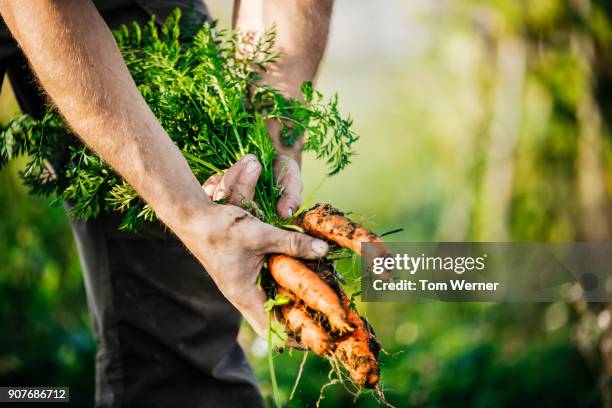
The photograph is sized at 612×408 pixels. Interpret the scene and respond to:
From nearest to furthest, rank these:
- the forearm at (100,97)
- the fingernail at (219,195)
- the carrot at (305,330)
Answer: the forearm at (100,97)
the carrot at (305,330)
the fingernail at (219,195)

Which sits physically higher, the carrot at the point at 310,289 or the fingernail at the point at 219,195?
the fingernail at the point at 219,195

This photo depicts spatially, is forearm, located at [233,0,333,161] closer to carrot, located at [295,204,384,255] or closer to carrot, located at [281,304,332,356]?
carrot, located at [295,204,384,255]

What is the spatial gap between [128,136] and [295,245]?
421 millimetres

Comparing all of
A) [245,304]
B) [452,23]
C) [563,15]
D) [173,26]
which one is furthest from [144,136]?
[452,23]

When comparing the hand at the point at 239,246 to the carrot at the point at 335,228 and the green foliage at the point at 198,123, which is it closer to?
the carrot at the point at 335,228

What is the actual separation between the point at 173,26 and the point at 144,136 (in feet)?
2.29

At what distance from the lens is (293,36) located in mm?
2033

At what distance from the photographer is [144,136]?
148 cm

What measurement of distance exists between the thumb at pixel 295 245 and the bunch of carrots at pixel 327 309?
2 cm

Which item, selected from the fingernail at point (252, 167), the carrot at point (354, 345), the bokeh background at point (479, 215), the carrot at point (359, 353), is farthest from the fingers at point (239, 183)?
the bokeh background at point (479, 215)

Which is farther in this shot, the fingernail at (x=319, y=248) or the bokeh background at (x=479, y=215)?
the bokeh background at (x=479, y=215)

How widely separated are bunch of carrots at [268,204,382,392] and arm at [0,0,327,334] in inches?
2.1

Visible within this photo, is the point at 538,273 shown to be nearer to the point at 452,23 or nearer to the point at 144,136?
the point at 452,23

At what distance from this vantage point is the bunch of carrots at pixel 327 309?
1.51 m
